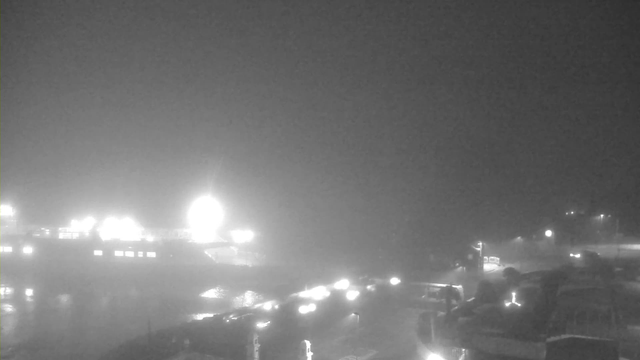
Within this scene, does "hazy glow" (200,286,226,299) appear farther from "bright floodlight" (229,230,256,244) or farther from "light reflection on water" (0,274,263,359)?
"bright floodlight" (229,230,256,244)

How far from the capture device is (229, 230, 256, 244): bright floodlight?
48.9 meters

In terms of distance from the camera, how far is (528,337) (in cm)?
948

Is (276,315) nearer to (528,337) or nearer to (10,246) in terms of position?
(528,337)

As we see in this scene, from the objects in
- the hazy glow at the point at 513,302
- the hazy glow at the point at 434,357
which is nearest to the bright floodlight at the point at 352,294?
the hazy glow at the point at 513,302

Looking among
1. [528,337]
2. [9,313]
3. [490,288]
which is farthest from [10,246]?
[528,337]

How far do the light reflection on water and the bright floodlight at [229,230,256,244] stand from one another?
1759 cm

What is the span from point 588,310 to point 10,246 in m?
45.4

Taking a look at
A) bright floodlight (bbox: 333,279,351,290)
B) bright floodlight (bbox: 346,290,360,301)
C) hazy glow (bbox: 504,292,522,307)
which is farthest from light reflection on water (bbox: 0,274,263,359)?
hazy glow (bbox: 504,292,522,307)

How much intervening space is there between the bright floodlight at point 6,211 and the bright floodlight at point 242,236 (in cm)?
2657

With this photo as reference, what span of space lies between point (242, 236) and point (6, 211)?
28647 millimetres

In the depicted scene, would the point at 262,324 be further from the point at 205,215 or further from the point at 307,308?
the point at 205,215

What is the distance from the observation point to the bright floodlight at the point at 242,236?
48938 mm

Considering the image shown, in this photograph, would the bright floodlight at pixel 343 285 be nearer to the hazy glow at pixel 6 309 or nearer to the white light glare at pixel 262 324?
the white light glare at pixel 262 324

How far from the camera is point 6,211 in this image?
5559 cm
